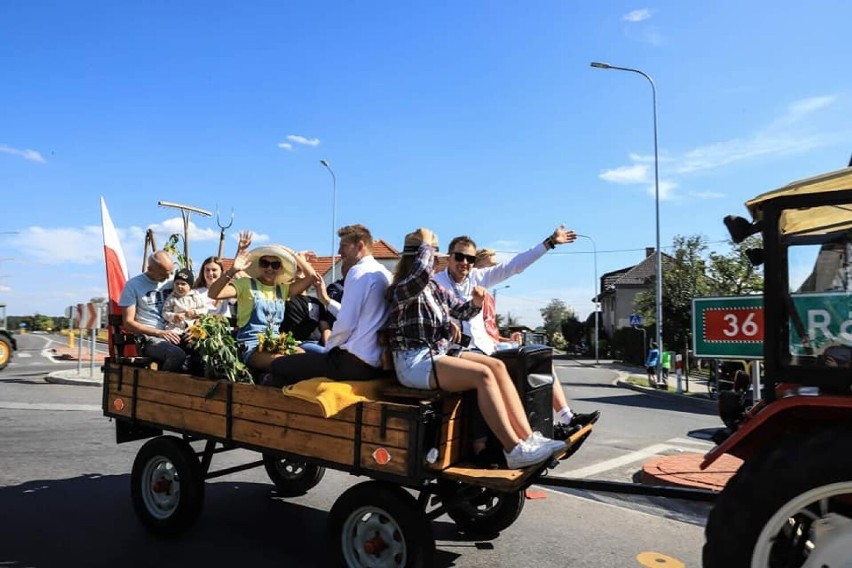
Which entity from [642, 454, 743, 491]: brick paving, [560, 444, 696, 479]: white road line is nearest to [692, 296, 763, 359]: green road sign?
[642, 454, 743, 491]: brick paving

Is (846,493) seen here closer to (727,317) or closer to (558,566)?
(558,566)

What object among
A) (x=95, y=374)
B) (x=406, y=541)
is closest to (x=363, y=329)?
(x=406, y=541)

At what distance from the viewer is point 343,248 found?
412 centimetres

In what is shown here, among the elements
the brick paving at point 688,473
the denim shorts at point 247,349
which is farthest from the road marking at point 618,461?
the denim shorts at point 247,349

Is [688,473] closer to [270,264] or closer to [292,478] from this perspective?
[292,478]

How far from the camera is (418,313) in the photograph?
3654mm

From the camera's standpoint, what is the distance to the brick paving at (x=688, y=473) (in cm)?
566

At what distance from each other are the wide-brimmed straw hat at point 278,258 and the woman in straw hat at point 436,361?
1.68 metres

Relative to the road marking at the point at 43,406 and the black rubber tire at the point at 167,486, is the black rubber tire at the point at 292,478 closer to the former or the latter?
the black rubber tire at the point at 167,486

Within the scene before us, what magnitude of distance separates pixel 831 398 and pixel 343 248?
279 centimetres

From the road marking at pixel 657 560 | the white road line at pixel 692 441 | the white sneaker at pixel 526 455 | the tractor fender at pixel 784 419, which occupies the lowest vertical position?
the white road line at pixel 692 441

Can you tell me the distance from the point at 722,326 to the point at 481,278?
3.81m

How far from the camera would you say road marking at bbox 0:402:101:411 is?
10.4 meters

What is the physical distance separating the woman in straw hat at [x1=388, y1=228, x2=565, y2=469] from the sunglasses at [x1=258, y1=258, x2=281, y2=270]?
1.73 metres
